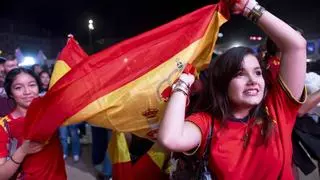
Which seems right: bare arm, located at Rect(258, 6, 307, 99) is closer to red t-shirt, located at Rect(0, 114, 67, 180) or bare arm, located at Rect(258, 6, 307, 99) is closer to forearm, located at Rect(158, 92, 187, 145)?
forearm, located at Rect(158, 92, 187, 145)

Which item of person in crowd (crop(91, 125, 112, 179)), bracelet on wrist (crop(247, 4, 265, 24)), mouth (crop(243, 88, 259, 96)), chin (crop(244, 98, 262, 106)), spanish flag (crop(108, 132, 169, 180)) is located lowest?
person in crowd (crop(91, 125, 112, 179))

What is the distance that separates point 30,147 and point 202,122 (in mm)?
1001

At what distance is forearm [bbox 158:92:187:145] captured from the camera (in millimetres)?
1854

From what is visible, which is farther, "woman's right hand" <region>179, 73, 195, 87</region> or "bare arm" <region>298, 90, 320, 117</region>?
"bare arm" <region>298, 90, 320, 117</region>

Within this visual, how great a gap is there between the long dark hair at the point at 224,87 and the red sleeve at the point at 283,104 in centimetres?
4

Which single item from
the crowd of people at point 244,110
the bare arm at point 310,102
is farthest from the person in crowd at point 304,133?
the crowd of people at point 244,110

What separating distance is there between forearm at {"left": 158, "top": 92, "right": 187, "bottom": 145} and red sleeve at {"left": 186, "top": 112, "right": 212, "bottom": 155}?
0.45ft

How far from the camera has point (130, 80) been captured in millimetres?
2301

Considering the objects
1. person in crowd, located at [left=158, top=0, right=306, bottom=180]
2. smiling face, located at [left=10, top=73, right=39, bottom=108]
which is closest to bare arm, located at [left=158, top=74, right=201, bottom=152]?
person in crowd, located at [left=158, top=0, right=306, bottom=180]

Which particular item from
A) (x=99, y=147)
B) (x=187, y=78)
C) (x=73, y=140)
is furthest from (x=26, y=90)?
(x=73, y=140)

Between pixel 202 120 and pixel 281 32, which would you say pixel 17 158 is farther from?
pixel 281 32

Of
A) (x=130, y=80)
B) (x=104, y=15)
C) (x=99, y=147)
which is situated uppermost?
(x=104, y=15)

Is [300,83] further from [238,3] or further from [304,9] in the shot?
[304,9]

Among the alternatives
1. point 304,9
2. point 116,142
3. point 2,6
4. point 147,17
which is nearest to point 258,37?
point 304,9
